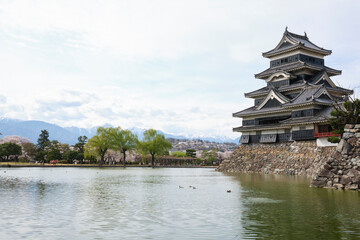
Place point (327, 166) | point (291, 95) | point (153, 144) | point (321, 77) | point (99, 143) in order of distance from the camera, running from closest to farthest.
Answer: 1. point (327, 166)
2. point (321, 77)
3. point (291, 95)
4. point (99, 143)
5. point (153, 144)

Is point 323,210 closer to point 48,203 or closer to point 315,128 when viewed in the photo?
point 48,203

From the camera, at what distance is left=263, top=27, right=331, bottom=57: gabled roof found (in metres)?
52.5

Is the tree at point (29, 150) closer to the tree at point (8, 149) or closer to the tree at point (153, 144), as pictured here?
the tree at point (8, 149)

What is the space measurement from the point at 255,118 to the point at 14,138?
8794 centimetres

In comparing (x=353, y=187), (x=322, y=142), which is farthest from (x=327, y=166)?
(x=322, y=142)

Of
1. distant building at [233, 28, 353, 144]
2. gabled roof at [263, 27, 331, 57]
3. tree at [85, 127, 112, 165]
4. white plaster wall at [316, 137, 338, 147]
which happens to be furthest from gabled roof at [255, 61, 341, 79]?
tree at [85, 127, 112, 165]

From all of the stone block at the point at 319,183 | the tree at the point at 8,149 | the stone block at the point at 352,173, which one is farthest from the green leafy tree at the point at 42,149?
the stone block at the point at 352,173

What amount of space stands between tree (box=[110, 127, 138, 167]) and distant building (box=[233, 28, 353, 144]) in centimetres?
3736

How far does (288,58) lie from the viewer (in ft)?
178

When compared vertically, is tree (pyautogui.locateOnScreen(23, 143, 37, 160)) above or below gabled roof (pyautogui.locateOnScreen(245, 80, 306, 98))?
below

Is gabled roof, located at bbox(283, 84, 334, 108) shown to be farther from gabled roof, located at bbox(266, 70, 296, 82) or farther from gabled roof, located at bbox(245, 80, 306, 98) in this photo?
gabled roof, located at bbox(266, 70, 296, 82)

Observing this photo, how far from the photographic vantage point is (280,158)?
1865 inches

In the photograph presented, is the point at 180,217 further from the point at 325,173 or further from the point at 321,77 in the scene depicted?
the point at 321,77

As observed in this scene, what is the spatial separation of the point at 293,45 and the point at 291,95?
753cm
